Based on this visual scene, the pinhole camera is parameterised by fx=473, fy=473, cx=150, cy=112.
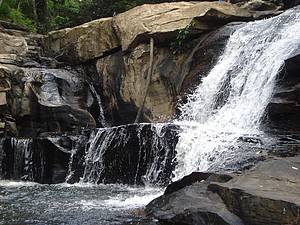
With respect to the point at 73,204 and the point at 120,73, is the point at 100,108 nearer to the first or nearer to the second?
the point at 120,73

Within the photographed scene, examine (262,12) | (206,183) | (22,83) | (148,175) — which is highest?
(262,12)

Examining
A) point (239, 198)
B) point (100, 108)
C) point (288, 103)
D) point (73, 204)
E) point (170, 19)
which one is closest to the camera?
point (239, 198)

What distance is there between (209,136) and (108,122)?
7.37 m

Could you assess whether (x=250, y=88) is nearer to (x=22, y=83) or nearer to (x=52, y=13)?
(x=22, y=83)

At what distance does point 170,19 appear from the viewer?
1548 cm

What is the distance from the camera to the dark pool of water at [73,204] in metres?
6.98

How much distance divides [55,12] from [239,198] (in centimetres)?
2138

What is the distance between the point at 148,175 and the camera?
10.5m

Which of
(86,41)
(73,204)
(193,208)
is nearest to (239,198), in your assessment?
(193,208)

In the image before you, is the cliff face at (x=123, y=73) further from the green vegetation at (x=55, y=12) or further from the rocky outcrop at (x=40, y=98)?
the green vegetation at (x=55, y=12)

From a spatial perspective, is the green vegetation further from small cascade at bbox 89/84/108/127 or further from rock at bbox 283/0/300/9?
rock at bbox 283/0/300/9

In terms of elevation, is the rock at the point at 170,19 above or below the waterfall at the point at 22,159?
above

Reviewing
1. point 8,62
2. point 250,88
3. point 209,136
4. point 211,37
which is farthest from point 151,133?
point 8,62

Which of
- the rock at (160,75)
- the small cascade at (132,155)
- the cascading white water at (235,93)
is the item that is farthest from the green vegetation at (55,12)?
the small cascade at (132,155)
